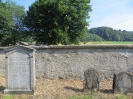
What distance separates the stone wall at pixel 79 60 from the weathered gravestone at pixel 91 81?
2354 mm

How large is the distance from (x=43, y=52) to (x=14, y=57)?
269 centimetres

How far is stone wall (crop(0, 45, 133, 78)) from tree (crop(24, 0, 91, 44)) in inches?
812

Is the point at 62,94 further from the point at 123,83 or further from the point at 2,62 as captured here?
the point at 2,62

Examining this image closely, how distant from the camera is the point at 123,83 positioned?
749 cm

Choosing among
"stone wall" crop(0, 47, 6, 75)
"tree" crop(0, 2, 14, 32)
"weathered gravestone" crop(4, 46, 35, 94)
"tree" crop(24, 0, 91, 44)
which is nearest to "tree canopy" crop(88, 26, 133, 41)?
"tree" crop(24, 0, 91, 44)

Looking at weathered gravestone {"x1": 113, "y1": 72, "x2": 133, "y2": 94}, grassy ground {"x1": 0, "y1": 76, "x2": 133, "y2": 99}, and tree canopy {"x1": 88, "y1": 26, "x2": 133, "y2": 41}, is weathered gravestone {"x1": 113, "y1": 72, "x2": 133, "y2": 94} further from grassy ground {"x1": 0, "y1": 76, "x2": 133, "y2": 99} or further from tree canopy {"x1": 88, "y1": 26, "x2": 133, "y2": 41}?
tree canopy {"x1": 88, "y1": 26, "x2": 133, "y2": 41}

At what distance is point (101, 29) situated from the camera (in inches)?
3297

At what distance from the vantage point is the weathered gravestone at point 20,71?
762 centimetres

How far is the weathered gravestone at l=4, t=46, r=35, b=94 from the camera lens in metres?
7.62

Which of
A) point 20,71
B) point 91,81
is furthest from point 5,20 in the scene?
point 91,81

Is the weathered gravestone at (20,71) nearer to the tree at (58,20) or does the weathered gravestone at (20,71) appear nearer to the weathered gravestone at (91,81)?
the weathered gravestone at (91,81)

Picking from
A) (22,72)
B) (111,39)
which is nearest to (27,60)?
(22,72)

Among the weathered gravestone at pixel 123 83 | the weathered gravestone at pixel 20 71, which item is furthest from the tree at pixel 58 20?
the weathered gravestone at pixel 123 83

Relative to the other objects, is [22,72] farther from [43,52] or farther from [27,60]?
[43,52]
